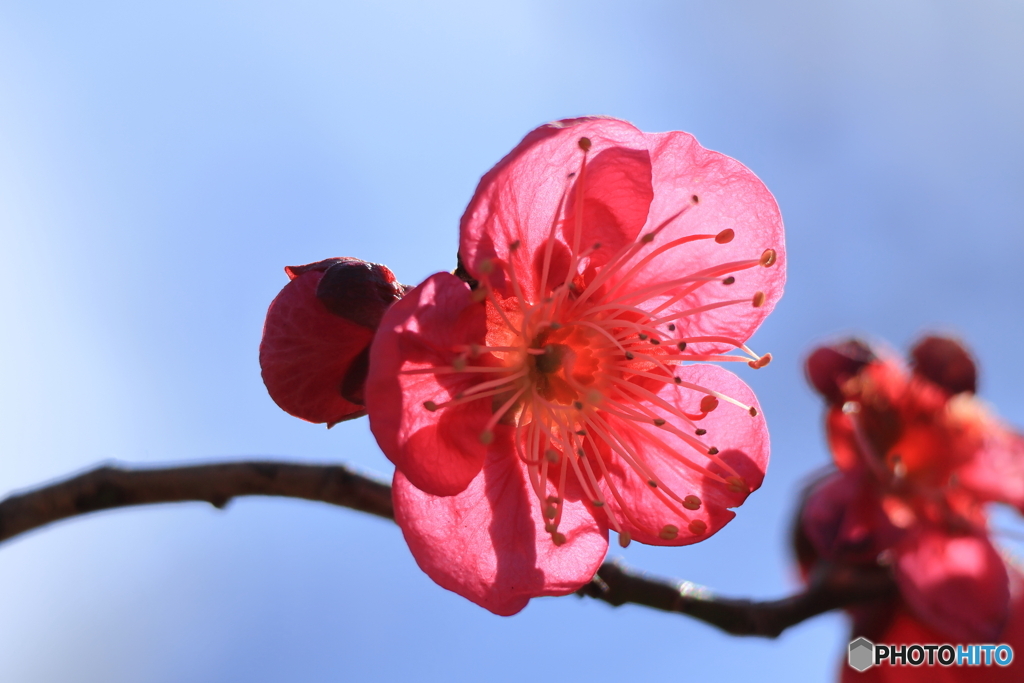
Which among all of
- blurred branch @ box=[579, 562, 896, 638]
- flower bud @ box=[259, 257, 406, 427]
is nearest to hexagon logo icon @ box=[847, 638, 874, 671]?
blurred branch @ box=[579, 562, 896, 638]

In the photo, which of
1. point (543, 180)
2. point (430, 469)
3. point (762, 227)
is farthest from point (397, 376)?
point (762, 227)

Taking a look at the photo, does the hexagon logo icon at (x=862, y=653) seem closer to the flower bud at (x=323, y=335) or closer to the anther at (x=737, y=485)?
the anther at (x=737, y=485)

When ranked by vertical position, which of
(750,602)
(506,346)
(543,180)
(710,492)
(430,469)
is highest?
(543,180)

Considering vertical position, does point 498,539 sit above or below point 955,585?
above

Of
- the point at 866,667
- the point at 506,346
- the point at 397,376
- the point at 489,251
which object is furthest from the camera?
the point at 866,667

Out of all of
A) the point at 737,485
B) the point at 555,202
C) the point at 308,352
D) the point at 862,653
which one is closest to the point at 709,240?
the point at 555,202

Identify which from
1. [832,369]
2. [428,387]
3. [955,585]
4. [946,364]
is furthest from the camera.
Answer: [946,364]

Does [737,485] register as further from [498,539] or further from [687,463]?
[498,539]

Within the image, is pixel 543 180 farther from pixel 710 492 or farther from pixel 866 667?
pixel 866 667
